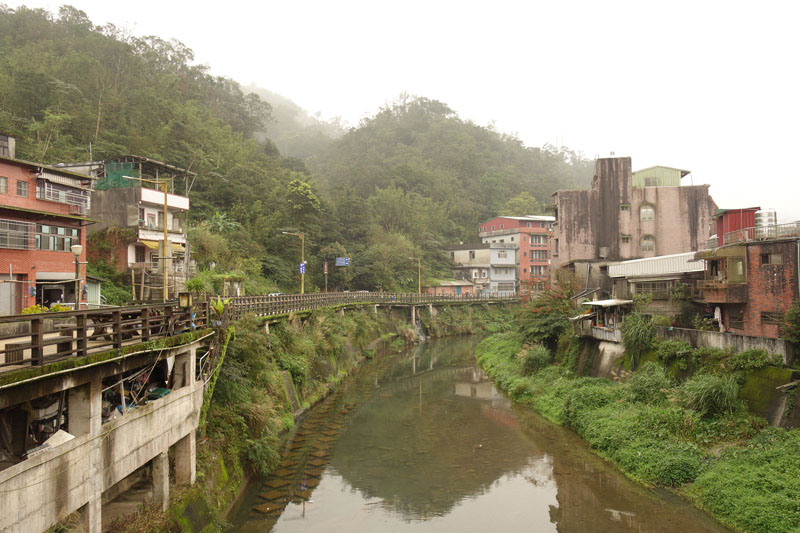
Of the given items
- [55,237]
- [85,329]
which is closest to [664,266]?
[85,329]

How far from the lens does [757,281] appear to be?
70.7 feet

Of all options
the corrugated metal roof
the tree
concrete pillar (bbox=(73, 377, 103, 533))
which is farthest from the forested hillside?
the corrugated metal roof

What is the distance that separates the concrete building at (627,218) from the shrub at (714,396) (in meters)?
22.4

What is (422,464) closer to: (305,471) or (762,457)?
(305,471)

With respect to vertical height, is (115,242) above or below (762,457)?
above

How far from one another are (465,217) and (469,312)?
32.0 metres

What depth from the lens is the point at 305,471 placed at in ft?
63.7

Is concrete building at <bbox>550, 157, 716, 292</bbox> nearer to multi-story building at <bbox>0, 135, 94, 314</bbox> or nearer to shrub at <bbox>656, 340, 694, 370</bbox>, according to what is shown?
shrub at <bbox>656, 340, 694, 370</bbox>

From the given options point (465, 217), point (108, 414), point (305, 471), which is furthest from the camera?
point (465, 217)

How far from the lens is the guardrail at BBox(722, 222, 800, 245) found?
2147cm

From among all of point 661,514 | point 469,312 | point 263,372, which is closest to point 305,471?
point 263,372

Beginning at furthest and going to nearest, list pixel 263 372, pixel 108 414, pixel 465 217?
pixel 465 217
pixel 263 372
pixel 108 414

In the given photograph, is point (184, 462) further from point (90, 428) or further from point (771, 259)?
point (771, 259)

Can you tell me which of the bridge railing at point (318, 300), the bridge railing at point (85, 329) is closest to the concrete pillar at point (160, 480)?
the bridge railing at point (85, 329)
